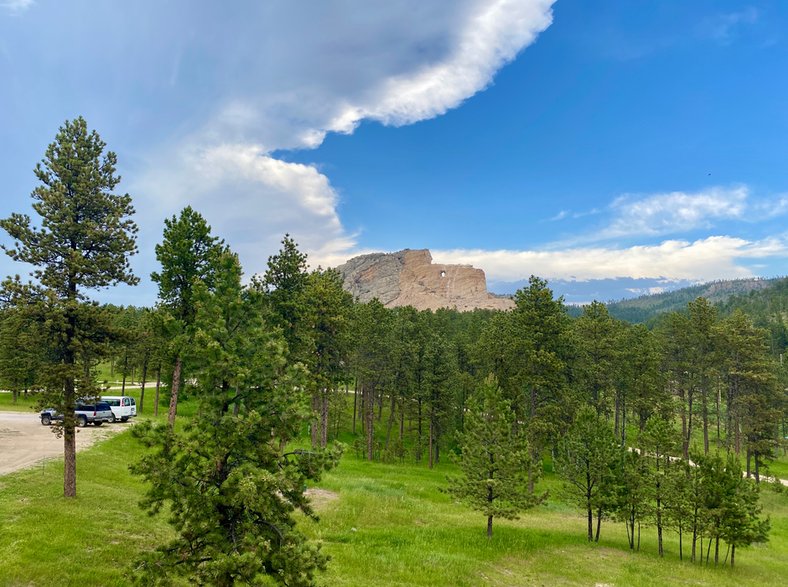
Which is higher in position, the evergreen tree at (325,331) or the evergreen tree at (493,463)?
the evergreen tree at (325,331)

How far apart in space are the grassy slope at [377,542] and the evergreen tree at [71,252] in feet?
10.8

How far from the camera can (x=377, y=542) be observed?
20891 millimetres

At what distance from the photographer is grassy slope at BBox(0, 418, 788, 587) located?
45.2 feet

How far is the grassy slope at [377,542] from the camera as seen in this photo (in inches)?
542

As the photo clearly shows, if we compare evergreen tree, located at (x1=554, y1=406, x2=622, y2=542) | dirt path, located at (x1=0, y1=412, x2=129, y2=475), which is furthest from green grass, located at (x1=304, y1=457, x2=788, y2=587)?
dirt path, located at (x1=0, y1=412, x2=129, y2=475)

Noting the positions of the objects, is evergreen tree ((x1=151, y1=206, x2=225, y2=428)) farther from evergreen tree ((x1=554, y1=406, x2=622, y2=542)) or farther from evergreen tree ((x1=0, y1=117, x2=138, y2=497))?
evergreen tree ((x1=554, y1=406, x2=622, y2=542))

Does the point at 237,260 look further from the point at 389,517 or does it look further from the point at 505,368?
the point at 505,368

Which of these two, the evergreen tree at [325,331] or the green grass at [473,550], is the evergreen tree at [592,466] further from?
the evergreen tree at [325,331]

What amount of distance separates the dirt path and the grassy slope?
5.18ft

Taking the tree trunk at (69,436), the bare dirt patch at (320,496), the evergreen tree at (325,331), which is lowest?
the bare dirt patch at (320,496)

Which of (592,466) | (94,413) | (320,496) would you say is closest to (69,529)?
(320,496)

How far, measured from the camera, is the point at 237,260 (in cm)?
1166

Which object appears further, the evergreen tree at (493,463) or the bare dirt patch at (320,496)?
the bare dirt patch at (320,496)

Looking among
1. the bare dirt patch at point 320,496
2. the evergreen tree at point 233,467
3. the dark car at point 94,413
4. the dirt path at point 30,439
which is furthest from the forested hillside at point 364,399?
the dark car at point 94,413
